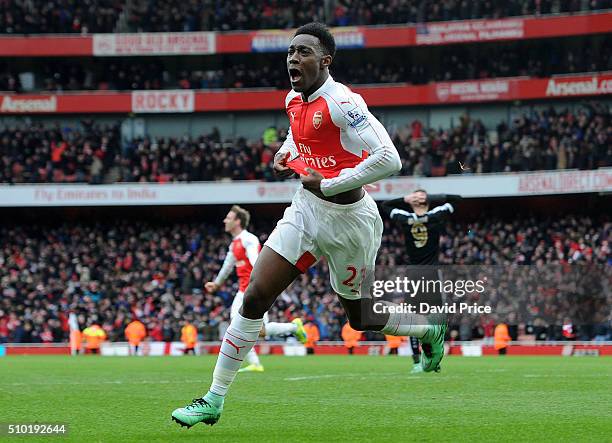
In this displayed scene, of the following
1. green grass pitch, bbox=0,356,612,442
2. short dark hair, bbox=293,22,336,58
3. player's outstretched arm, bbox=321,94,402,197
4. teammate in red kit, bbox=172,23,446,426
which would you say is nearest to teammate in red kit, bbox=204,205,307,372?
green grass pitch, bbox=0,356,612,442

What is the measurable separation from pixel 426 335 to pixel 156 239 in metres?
31.5

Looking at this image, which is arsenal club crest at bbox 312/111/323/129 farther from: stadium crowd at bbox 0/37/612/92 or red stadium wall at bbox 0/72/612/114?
stadium crowd at bbox 0/37/612/92

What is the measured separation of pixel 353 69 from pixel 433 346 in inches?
1378

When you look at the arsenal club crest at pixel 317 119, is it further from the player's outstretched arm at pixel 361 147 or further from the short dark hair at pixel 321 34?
the short dark hair at pixel 321 34

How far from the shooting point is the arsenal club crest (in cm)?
700

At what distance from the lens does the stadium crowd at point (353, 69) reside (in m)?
40.2

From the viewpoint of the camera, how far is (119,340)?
31219mm

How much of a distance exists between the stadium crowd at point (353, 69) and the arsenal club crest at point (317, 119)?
111ft

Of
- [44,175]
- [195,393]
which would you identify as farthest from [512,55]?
[195,393]

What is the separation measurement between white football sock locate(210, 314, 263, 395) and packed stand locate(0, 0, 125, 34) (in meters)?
37.2

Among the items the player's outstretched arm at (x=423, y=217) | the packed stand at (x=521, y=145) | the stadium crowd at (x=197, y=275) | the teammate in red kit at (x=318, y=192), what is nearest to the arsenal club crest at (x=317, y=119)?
the teammate in red kit at (x=318, y=192)

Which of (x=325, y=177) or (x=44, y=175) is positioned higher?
(x=325, y=177)

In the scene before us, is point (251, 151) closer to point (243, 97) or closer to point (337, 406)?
point (243, 97)

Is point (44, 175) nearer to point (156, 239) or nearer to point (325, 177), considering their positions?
point (156, 239)
